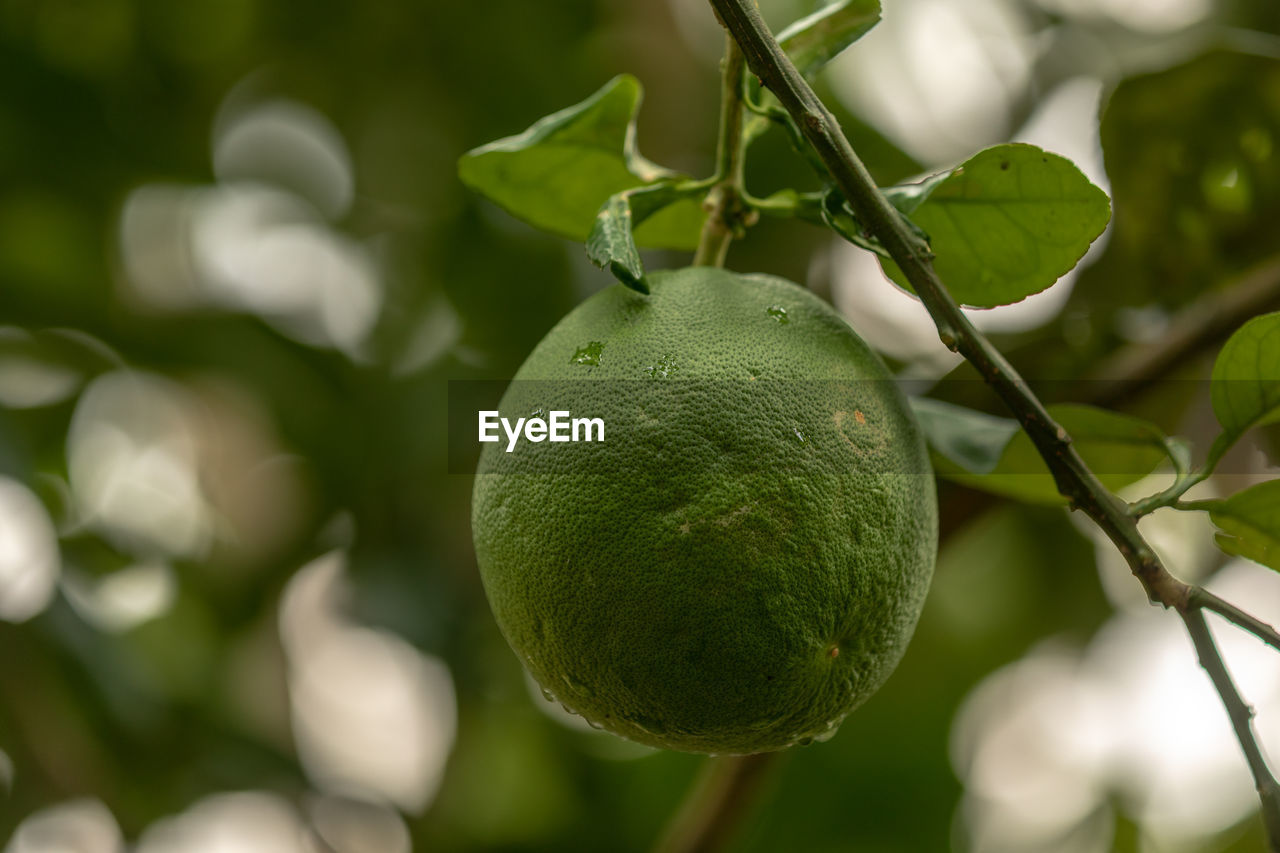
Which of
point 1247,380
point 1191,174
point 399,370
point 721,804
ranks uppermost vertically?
point 1191,174

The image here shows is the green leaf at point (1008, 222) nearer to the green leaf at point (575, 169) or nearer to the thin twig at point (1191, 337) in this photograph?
the green leaf at point (575, 169)

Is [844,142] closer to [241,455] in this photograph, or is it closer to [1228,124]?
[1228,124]

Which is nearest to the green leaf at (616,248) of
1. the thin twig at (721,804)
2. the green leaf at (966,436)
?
the green leaf at (966,436)

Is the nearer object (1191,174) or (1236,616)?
(1236,616)

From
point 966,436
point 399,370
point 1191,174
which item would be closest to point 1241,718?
point 966,436

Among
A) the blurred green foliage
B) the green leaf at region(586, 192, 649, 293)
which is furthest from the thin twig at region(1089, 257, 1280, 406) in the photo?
the green leaf at region(586, 192, 649, 293)

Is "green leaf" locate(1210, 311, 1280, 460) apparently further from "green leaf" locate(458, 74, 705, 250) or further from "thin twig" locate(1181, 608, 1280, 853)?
"green leaf" locate(458, 74, 705, 250)

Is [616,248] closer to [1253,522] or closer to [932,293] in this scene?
[932,293]

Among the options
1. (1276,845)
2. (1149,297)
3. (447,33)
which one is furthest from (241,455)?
(1276,845)
